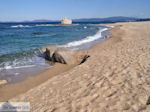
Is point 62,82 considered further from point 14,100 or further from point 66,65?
point 66,65

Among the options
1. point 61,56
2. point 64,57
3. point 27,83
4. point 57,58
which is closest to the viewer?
point 27,83

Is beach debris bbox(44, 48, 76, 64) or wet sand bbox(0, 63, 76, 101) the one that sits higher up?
beach debris bbox(44, 48, 76, 64)

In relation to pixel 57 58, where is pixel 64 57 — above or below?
above

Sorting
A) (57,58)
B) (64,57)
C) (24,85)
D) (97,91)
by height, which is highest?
(97,91)

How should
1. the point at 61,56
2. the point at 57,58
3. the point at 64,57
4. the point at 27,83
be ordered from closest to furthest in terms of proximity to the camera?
the point at 27,83
the point at 64,57
the point at 61,56
the point at 57,58

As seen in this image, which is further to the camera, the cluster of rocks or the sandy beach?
the cluster of rocks

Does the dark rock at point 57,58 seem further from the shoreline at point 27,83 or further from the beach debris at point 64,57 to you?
the shoreline at point 27,83

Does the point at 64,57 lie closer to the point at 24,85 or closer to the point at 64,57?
the point at 64,57

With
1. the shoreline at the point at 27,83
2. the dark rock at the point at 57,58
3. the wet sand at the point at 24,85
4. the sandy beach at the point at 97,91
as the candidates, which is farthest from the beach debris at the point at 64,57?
the sandy beach at the point at 97,91

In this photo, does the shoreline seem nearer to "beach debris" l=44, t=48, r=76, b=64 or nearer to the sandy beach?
the sandy beach

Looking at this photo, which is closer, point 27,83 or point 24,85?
point 24,85

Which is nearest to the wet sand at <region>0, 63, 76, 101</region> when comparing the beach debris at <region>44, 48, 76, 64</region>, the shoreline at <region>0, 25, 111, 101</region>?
the shoreline at <region>0, 25, 111, 101</region>

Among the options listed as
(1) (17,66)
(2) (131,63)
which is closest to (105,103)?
(2) (131,63)

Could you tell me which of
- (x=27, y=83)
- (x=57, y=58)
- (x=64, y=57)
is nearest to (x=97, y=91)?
(x=27, y=83)
